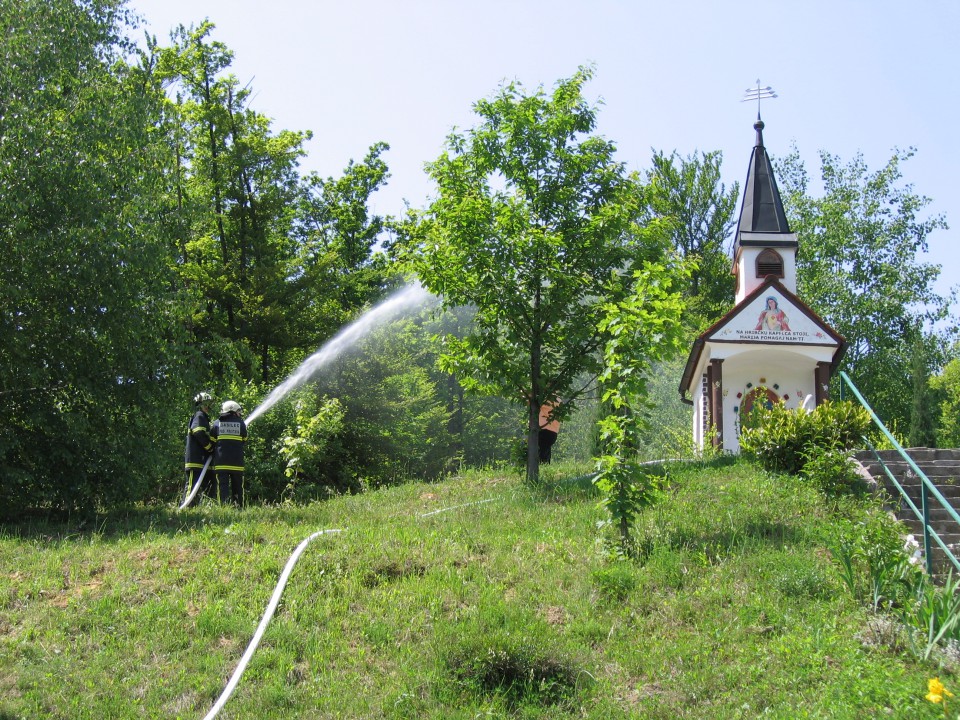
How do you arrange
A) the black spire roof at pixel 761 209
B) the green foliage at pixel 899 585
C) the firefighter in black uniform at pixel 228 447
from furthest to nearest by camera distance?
the black spire roof at pixel 761 209
the firefighter in black uniform at pixel 228 447
the green foliage at pixel 899 585

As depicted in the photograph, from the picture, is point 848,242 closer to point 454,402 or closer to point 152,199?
point 454,402

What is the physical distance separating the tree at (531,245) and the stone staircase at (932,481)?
505 cm

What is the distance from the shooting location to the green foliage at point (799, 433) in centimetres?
1529

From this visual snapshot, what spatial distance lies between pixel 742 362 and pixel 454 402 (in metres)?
25.6

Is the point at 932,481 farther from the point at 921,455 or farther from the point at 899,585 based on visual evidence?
the point at 899,585

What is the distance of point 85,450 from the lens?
1452 centimetres

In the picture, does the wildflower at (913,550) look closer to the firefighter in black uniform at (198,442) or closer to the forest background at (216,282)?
the forest background at (216,282)

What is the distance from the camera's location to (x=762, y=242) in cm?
2623

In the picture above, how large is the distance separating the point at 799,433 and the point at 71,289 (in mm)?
11214

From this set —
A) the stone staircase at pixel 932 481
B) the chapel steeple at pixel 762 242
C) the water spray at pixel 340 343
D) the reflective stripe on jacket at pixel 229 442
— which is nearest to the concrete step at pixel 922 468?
the stone staircase at pixel 932 481

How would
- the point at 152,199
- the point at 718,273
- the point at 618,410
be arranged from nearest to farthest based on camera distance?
1. the point at 618,410
2. the point at 152,199
3. the point at 718,273

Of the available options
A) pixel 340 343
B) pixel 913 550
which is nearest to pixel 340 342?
pixel 340 343

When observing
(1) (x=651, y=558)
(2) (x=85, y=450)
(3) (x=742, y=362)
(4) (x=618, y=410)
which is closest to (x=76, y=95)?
(2) (x=85, y=450)

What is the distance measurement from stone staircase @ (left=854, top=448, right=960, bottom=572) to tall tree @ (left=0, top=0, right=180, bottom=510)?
10558 millimetres
